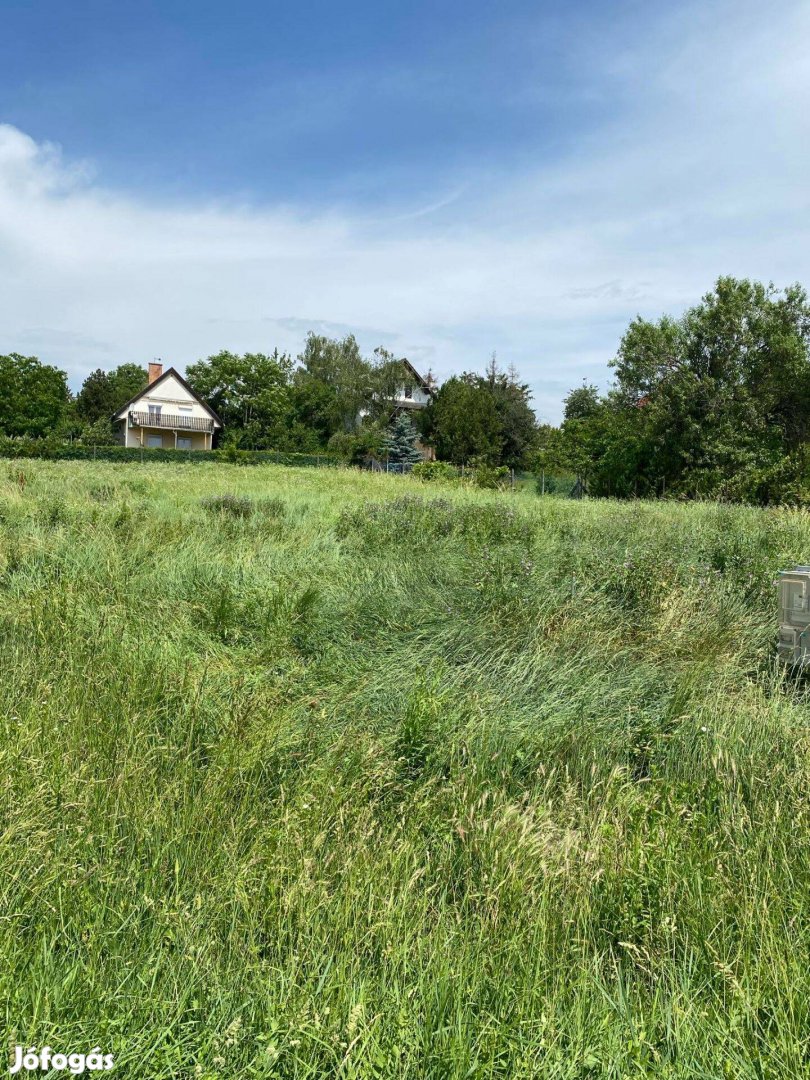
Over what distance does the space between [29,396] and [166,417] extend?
1023 centimetres

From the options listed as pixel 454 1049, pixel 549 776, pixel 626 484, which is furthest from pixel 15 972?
pixel 626 484

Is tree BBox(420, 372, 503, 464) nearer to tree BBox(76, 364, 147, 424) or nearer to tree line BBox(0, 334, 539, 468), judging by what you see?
tree line BBox(0, 334, 539, 468)

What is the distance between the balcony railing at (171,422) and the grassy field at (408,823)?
5388 cm

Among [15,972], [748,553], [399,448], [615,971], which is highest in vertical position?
[399,448]

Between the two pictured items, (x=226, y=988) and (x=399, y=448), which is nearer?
(x=226, y=988)

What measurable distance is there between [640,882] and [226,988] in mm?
1493

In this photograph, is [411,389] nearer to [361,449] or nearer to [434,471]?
[361,449]

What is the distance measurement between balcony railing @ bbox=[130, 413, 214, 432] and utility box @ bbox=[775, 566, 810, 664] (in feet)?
187

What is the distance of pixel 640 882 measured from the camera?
2.72 m

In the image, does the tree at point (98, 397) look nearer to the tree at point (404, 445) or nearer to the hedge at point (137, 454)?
the hedge at point (137, 454)

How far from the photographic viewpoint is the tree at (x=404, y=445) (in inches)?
1665

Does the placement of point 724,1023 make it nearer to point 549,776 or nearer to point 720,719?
point 549,776

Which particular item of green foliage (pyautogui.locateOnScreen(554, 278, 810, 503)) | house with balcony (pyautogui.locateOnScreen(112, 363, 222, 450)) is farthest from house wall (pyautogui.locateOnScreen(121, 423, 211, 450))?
green foliage (pyautogui.locateOnScreen(554, 278, 810, 503))

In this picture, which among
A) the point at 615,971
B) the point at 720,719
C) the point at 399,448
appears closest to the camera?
the point at 615,971
